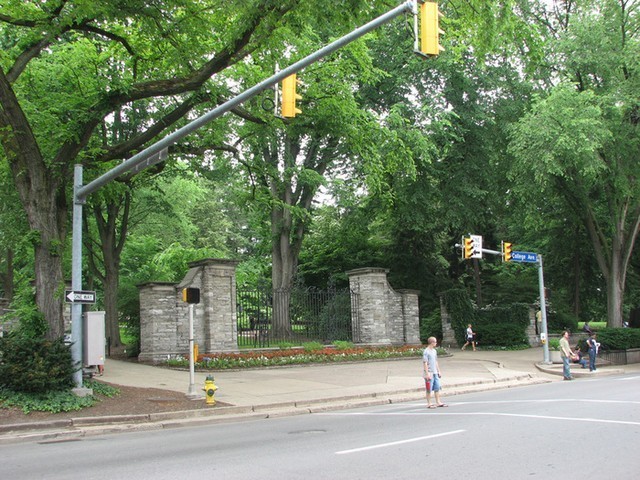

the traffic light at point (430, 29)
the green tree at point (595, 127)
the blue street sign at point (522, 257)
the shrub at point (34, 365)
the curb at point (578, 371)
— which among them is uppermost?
the green tree at point (595, 127)

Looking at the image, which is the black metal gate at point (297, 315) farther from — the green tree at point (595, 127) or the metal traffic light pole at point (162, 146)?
the metal traffic light pole at point (162, 146)

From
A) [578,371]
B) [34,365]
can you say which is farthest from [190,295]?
[578,371]

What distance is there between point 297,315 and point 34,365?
14.6m

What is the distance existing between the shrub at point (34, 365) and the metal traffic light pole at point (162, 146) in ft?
0.91

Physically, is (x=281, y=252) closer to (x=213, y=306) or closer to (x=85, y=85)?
(x=213, y=306)

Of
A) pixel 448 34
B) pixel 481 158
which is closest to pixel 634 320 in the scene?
pixel 481 158

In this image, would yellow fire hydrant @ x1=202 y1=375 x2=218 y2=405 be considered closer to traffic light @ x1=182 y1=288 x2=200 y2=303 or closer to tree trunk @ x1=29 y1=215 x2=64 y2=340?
traffic light @ x1=182 y1=288 x2=200 y2=303

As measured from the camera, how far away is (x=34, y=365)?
11727mm

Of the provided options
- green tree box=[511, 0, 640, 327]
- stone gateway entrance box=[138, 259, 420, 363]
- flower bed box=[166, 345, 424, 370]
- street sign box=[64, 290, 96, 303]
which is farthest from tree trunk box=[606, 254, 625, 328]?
street sign box=[64, 290, 96, 303]

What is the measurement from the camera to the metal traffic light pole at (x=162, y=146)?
31.1ft

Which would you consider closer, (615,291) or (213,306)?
(213,306)

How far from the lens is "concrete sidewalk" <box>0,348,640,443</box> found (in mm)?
10883

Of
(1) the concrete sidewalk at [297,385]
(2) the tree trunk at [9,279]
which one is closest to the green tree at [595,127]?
(1) the concrete sidewalk at [297,385]

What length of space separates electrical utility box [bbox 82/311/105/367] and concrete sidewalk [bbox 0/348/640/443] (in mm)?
1854
